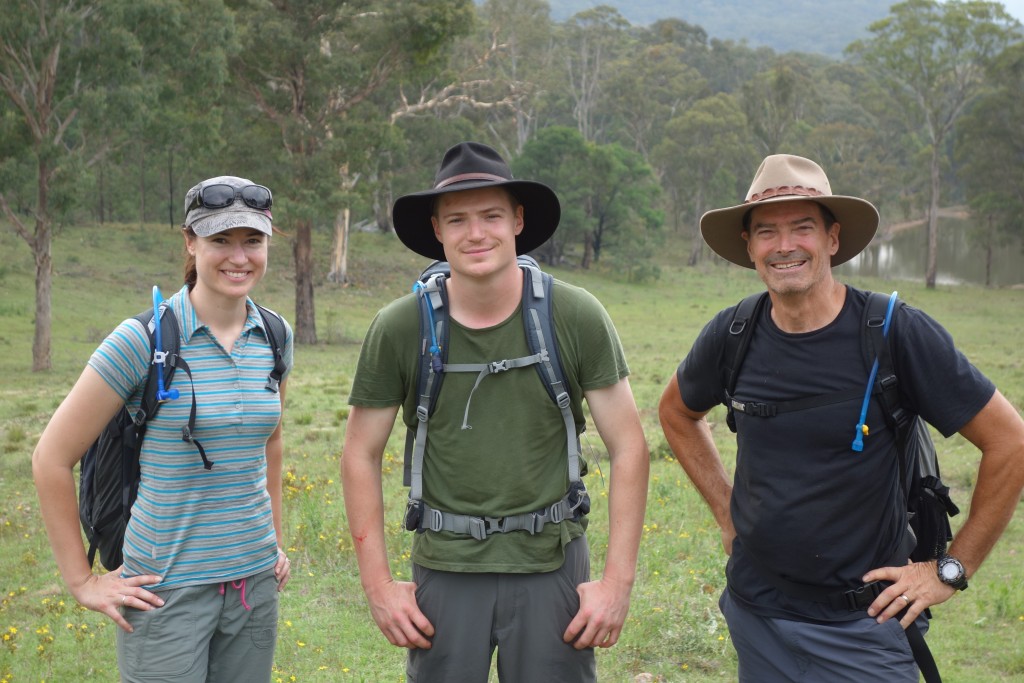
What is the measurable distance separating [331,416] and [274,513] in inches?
374

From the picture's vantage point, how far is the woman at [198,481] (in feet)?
9.47

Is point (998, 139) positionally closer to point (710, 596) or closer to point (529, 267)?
point (710, 596)

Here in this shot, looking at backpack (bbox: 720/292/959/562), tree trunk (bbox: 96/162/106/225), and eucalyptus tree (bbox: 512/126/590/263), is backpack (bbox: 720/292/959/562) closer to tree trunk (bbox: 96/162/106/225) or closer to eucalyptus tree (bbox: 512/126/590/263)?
eucalyptus tree (bbox: 512/126/590/263)

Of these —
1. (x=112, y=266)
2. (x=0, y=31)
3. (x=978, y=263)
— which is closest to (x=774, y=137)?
(x=978, y=263)

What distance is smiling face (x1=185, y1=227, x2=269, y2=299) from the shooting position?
120 inches

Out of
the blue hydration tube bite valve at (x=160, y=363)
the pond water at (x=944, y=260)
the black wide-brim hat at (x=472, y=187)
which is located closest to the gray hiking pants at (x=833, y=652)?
the black wide-brim hat at (x=472, y=187)

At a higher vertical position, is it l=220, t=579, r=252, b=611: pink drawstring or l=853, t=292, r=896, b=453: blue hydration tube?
l=853, t=292, r=896, b=453: blue hydration tube

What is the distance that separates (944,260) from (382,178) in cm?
3519

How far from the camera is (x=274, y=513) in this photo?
339cm

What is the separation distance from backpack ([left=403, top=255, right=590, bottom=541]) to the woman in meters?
0.50

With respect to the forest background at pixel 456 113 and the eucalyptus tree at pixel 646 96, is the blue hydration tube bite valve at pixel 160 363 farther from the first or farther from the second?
the eucalyptus tree at pixel 646 96

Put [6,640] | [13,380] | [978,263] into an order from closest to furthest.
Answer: [6,640]
[13,380]
[978,263]

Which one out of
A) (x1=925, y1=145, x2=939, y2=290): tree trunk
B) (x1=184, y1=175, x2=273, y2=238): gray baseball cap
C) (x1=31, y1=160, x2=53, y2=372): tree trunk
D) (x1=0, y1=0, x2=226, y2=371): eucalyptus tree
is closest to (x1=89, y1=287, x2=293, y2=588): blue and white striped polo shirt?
(x1=184, y1=175, x2=273, y2=238): gray baseball cap

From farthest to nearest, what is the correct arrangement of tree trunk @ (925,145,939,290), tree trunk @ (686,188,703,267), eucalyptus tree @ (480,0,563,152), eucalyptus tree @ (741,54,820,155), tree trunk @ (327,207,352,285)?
eucalyptus tree @ (741,54,820,155) < tree trunk @ (686,188,703,267) < eucalyptus tree @ (480,0,563,152) < tree trunk @ (925,145,939,290) < tree trunk @ (327,207,352,285)
